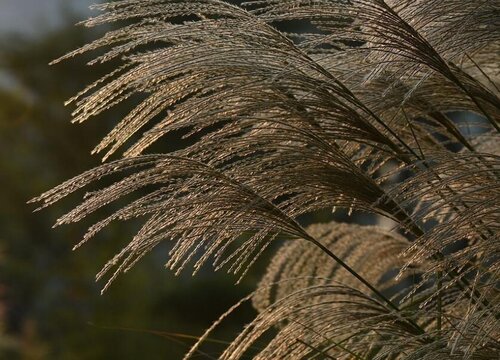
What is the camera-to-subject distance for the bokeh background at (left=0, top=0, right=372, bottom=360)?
33.2ft

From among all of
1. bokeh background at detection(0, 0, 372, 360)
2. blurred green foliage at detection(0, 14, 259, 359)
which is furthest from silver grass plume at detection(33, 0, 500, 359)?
bokeh background at detection(0, 0, 372, 360)

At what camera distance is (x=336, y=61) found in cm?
208

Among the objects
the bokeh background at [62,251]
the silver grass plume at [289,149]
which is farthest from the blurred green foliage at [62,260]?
the silver grass plume at [289,149]

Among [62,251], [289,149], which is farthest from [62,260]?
[289,149]

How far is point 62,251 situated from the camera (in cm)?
1306

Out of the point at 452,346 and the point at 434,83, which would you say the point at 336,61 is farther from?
the point at 452,346

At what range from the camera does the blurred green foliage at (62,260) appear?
10047mm

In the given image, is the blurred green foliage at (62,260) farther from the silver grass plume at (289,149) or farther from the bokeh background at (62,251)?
the silver grass plume at (289,149)

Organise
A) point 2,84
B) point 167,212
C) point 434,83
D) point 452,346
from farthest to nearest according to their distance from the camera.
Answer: point 2,84
point 434,83
point 167,212
point 452,346

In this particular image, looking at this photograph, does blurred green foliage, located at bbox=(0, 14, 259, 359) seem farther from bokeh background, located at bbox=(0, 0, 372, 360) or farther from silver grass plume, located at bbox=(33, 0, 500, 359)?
silver grass plume, located at bbox=(33, 0, 500, 359)

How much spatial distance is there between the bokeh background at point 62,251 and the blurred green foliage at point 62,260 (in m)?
0.01

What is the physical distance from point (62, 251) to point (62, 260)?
481 millimetres

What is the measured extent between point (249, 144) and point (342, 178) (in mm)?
170

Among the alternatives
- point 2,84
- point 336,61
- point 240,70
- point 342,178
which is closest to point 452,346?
point 342,178
